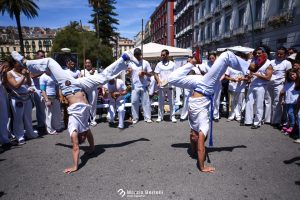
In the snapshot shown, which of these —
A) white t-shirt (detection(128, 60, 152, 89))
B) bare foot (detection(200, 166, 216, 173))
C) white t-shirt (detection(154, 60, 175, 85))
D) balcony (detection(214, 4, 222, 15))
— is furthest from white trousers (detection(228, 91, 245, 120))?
balcony (detection(214, 4, 222, 15))

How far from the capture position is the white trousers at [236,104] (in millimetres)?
7234

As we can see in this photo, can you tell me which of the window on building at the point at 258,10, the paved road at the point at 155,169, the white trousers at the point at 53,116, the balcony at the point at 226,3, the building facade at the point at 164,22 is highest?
the building facade at the point at 164,22

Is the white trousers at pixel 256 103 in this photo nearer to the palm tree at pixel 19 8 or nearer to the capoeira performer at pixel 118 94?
the capoeira performer at pixel 118 94

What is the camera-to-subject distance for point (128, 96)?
324 inches

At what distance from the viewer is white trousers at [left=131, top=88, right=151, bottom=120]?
722 centimetres

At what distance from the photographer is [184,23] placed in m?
44.4

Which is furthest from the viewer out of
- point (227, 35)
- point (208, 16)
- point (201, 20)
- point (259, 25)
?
point (201, 20)

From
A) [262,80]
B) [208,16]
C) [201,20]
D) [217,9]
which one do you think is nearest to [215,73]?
[262,80]

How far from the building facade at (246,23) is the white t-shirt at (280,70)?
10289 mm

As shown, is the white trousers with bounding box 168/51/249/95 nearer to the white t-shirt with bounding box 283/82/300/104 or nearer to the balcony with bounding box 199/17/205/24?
the white t-shirt with bounding box 283/82/300/104

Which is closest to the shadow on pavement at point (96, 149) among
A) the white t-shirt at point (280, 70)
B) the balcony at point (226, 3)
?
the white t-shirt at point (280, 70)

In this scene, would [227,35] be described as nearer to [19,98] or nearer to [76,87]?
[19,98]

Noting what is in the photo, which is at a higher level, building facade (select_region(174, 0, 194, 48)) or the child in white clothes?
building facade (select_region(174, 0, 194, 48))

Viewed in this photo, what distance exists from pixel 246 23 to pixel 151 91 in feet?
61.4
